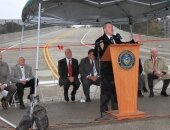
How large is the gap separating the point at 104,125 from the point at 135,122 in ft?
2.01

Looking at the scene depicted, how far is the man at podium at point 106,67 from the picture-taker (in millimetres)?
9289

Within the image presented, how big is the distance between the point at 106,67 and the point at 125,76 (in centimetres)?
58

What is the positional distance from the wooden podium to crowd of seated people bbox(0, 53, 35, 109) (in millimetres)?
3206

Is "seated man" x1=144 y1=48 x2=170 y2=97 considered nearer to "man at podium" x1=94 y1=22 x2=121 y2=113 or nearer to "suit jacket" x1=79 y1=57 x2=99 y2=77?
"suit jacket" x1=79 y1=57 x2=99 y2=77

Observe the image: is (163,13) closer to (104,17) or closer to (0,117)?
(104,17)

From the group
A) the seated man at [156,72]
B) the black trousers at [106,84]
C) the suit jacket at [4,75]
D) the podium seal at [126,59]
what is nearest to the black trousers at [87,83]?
the seated man at [156,72]

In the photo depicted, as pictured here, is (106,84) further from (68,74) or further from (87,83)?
(68,74)

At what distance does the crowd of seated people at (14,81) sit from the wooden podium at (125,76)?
3206mm

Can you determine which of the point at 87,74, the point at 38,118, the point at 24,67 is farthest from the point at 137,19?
the point at 38,118

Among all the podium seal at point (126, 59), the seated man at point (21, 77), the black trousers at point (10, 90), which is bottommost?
the black trousers at point (10, 90)

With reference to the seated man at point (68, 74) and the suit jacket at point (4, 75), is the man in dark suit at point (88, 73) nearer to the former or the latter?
the seated man at point (68, 74)

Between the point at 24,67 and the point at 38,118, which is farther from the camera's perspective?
the point at 24,67

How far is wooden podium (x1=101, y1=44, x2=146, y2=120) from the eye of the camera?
898cm

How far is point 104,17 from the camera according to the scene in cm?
1416
